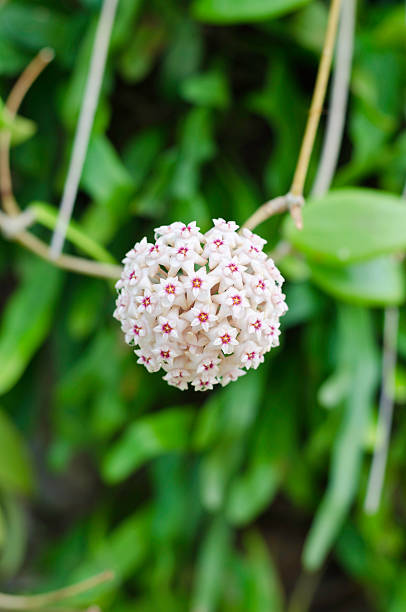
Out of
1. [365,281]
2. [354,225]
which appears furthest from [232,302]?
[365,281]

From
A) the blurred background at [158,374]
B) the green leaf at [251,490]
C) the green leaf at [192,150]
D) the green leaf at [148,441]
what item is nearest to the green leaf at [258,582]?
the blurred background at [158,374]

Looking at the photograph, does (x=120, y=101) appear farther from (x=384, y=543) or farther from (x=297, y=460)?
(x=384, y=543)

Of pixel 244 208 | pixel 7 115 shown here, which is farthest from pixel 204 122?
pixel 7 115

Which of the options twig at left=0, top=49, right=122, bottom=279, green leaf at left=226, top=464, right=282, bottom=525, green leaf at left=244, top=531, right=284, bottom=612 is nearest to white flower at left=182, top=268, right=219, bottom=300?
twig at left=0, top=49, right=122, bottom=279

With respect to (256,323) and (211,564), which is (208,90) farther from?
(211,564)

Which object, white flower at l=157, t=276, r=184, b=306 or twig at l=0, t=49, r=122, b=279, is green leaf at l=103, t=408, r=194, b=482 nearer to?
twig at l=0, t=49, r=122, b=279

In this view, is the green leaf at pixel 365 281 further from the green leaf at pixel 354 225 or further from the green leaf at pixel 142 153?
the green leaf at pixel 142 153
